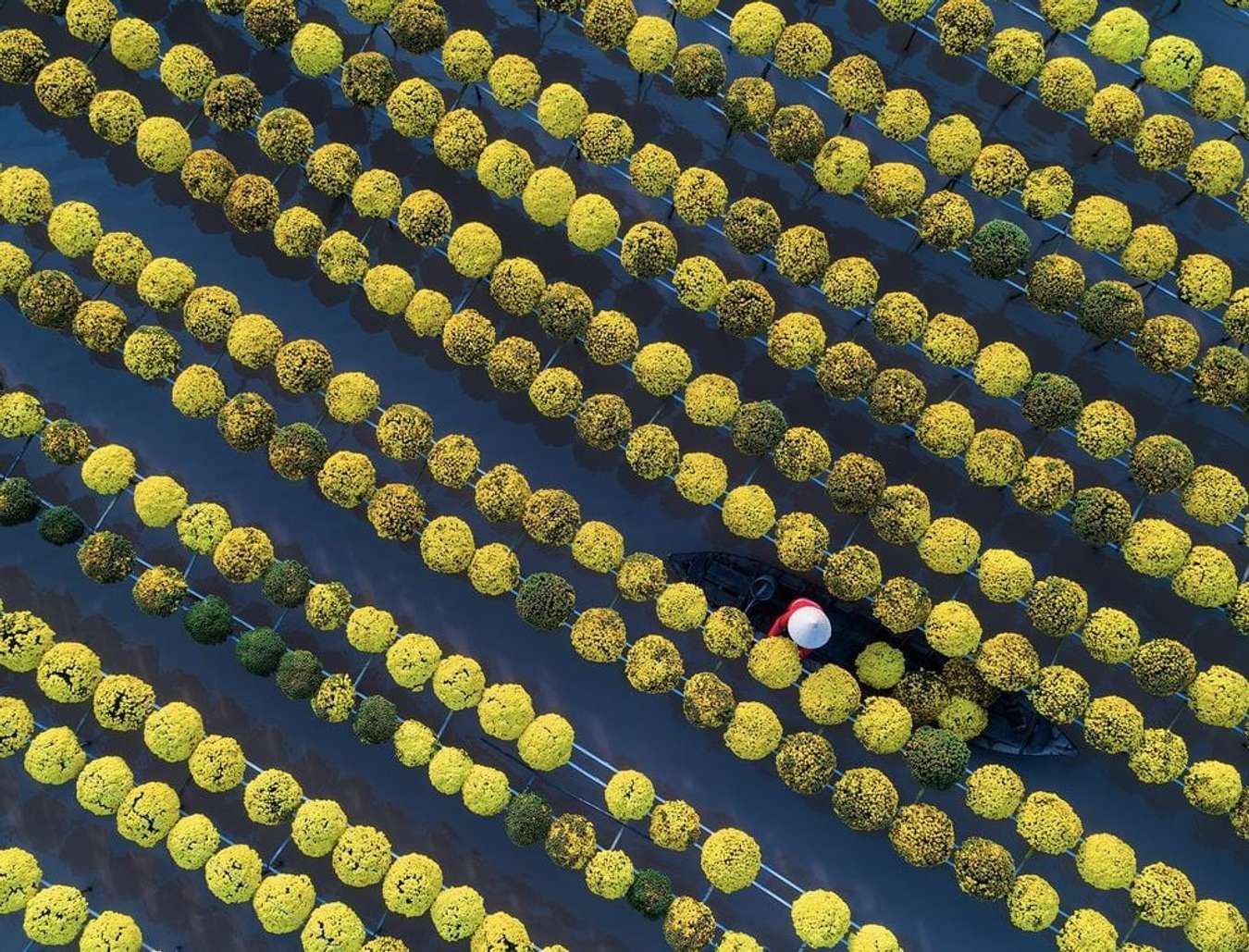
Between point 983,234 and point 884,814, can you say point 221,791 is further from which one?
point 983,234

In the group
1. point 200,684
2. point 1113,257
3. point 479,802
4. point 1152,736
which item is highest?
point 1113,257

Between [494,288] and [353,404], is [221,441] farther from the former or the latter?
[494,288]

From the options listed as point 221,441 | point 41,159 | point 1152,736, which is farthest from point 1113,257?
point 41,159

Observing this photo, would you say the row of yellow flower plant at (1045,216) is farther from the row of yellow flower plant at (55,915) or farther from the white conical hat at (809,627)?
the row of yellow flower plant at (55,915)

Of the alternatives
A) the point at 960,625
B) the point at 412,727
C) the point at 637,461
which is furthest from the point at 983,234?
the point at 412,727

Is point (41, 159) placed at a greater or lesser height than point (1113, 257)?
lesser

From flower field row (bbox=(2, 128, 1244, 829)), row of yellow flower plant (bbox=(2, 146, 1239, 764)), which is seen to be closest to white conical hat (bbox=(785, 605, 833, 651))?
flower field row (bbox=(2, 128, 1244, 829))
